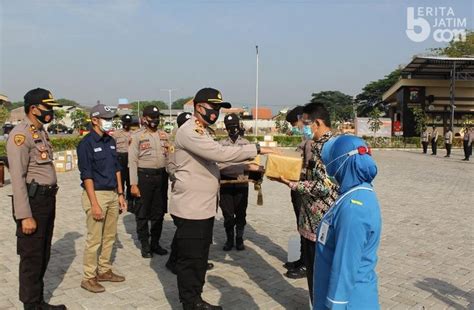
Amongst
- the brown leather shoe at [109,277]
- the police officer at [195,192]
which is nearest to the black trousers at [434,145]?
the brown leather shoe at [109,277]

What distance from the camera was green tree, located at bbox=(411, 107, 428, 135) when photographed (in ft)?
106

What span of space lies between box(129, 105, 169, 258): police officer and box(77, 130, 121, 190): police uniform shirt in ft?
3.25

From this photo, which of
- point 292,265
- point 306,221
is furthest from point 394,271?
point 306,221

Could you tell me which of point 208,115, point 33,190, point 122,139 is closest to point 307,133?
point 208,115

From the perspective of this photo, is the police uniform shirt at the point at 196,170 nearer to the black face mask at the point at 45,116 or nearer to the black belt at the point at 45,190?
the black belt at the point at 45,190

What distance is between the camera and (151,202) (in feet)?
17.9

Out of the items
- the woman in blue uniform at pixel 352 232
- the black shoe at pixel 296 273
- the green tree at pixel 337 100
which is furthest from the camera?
the green tree at pixel 337 100

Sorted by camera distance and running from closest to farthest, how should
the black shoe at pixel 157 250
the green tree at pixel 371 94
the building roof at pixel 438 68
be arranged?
the black shoe at pixel 157 250 → the building roof at pixel 438 68 → the green tree at pixel 371 94

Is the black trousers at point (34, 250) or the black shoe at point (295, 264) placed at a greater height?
the black trousers at point (34, 250)

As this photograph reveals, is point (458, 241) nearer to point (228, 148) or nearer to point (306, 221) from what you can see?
point (306, 221)

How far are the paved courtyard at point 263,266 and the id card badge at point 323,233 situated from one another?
1.91 m

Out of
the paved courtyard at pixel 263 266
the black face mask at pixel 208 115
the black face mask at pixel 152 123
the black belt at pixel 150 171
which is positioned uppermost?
the black face mask at pixel 208 115

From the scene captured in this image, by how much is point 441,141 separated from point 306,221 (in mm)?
29690

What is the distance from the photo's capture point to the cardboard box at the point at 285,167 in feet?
11.9
